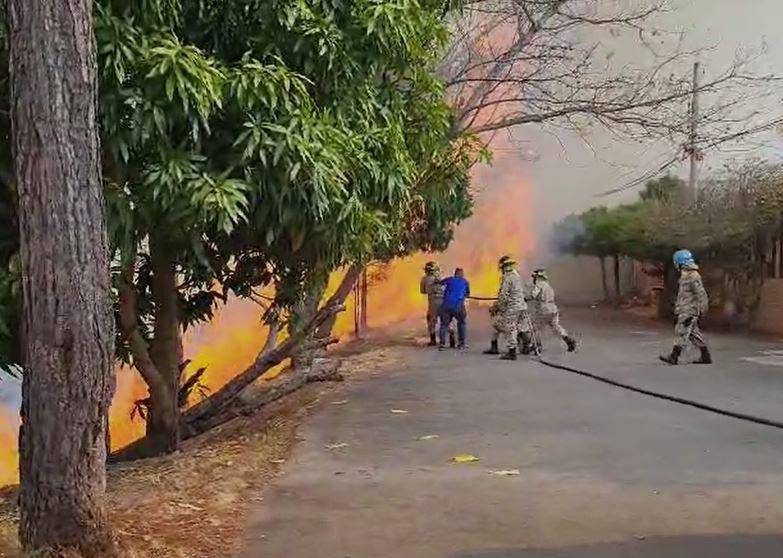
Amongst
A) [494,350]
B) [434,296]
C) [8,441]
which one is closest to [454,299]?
[434,296]

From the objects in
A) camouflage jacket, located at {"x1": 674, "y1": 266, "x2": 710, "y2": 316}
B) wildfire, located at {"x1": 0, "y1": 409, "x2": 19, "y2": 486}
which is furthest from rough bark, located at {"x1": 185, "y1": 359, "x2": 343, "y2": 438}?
wildfire, located at {"x1": 0, "y1": 409, "x2": 19, "y2": 486}

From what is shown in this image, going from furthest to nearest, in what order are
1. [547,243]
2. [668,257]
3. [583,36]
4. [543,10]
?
1. [547,243]
2. [668,257]
3. [583,36]
4. [543,10]

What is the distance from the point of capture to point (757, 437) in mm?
8617

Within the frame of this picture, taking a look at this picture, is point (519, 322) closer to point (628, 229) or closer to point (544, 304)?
point (544, 304)

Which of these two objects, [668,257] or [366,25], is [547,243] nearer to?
[668,257]

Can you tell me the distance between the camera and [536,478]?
7.23 metres

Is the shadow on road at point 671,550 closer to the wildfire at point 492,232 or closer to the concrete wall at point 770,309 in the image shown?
the concrete wall at point 770,309

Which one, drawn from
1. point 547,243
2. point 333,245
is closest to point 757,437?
point 333,245

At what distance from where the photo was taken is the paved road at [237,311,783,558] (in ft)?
18.3

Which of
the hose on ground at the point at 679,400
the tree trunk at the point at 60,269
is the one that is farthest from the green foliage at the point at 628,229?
the tree trunk at the point at 60,269

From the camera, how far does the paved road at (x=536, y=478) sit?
5566mm

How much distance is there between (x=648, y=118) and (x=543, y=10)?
2.37 metres

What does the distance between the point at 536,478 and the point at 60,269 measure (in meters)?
3.80

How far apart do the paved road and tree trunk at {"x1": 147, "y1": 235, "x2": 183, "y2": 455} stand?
1.36 metres
